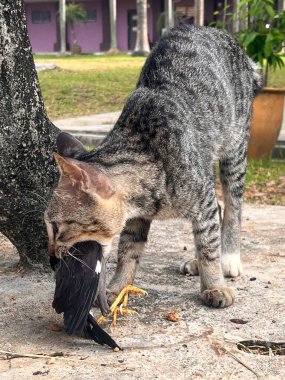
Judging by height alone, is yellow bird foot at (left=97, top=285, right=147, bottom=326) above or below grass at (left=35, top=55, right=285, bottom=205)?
above

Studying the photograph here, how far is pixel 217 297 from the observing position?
150 inches

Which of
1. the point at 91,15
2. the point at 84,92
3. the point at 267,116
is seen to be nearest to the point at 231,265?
the point at 267,116

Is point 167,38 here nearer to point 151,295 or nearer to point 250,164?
point 151,295

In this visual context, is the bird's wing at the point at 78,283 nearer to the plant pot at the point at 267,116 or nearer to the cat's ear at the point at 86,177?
the cat's ear at the point at 86,177

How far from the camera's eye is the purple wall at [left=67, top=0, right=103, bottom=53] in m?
40.4

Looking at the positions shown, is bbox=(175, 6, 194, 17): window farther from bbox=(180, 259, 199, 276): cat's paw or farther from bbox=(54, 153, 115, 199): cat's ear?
bbox=(54, 153, 115, 199): cat's ear

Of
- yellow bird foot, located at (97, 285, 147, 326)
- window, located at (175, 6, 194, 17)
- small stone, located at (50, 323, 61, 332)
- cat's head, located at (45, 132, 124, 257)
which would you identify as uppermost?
window, located at (175, 6, 194, 17)

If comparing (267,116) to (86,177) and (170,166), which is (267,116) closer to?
(170,166)

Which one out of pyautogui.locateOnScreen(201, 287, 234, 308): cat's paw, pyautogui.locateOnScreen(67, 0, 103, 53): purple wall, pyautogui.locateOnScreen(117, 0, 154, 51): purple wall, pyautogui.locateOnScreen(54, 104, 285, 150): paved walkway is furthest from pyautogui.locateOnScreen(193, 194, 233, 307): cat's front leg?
pyautogui.locateOnScreen(67, 0, 103, 53): purple wall

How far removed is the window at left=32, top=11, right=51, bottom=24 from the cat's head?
3902cm

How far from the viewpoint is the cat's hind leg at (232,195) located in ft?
15.4

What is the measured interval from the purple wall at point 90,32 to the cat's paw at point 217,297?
37.9 meters

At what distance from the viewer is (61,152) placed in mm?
3551

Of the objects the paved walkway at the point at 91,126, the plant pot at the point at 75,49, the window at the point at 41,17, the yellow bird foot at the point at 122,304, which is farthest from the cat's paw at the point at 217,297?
the window at the point at 41,17
